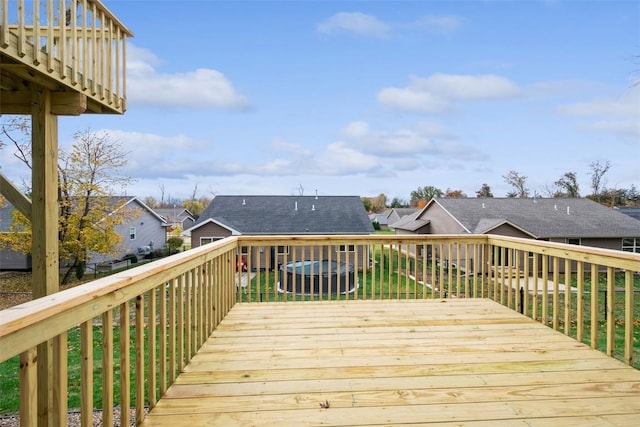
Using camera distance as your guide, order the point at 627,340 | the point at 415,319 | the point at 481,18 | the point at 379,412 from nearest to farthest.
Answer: the point at 379,412 → the point at 627,340 → the point at 415,319 → the point at 481,18

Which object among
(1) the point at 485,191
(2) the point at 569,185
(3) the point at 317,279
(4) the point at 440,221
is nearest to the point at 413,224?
(4) the point at 440,221

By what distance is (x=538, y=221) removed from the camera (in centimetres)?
1977

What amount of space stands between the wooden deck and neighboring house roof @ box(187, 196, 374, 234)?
52.2 ft

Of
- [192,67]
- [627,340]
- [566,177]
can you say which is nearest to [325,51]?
[192,67]

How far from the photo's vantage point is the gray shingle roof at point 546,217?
18.8m

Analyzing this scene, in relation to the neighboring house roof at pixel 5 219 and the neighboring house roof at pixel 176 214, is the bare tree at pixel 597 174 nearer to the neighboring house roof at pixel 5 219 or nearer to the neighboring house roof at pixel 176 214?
the neighboring house roof at pixel 176 214

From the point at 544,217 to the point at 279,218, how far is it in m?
13.7

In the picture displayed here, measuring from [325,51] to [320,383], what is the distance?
14146mm

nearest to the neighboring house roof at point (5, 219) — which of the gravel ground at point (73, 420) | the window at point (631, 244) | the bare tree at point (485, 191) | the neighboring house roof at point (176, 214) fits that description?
the gravel ground at point (73, 420)

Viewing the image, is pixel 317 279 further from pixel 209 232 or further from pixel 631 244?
pixel 631 244

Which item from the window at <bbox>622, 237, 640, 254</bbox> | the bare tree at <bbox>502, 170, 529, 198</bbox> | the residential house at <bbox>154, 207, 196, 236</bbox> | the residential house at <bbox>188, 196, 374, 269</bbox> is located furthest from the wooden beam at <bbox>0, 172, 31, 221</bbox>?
the bare tree at <bbox>502, 170, 529, 198</bbox>

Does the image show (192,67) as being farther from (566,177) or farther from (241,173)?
(566,177)

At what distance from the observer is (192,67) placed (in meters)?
18.5

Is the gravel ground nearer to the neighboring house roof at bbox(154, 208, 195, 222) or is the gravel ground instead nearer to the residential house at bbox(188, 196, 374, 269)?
the residential house at bbox(188, 196, 374, 269)
